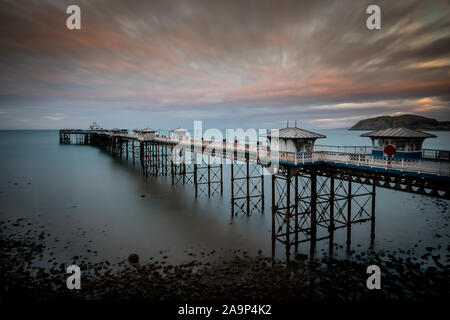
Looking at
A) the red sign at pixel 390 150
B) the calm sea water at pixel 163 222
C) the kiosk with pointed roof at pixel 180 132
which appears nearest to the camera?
the red sign at pixel 390 150

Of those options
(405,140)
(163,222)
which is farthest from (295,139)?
(163,222)

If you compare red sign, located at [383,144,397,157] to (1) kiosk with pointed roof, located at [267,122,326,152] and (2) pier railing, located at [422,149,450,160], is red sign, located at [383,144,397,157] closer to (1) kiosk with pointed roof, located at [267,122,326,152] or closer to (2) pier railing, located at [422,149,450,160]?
(2) pier railing, located at [422,149,450,160]

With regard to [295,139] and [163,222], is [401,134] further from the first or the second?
[163,222]

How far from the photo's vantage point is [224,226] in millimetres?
24969

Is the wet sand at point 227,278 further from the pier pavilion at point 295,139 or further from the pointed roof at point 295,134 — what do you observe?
the pointed roof at point 295,134

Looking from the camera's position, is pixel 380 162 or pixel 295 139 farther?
pixel 295 139

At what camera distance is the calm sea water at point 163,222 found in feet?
66.9

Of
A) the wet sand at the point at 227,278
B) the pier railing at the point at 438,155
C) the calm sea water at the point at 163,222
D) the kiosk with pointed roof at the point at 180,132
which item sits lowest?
the wet sand at the point at 227,278

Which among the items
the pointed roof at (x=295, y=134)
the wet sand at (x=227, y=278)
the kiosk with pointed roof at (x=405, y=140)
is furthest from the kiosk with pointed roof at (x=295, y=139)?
the wet sand at (x=227, y=278)

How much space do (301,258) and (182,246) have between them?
368 inches

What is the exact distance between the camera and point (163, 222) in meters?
26.2

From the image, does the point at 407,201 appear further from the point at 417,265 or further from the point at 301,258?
the point at 301,258

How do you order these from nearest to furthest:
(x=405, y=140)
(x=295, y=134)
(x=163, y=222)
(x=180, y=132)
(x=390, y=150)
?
(x=390, y=150) < (x=405, y=140) < (x=295, y=134) < (x=163, y=222) < (x=180, y=132)
